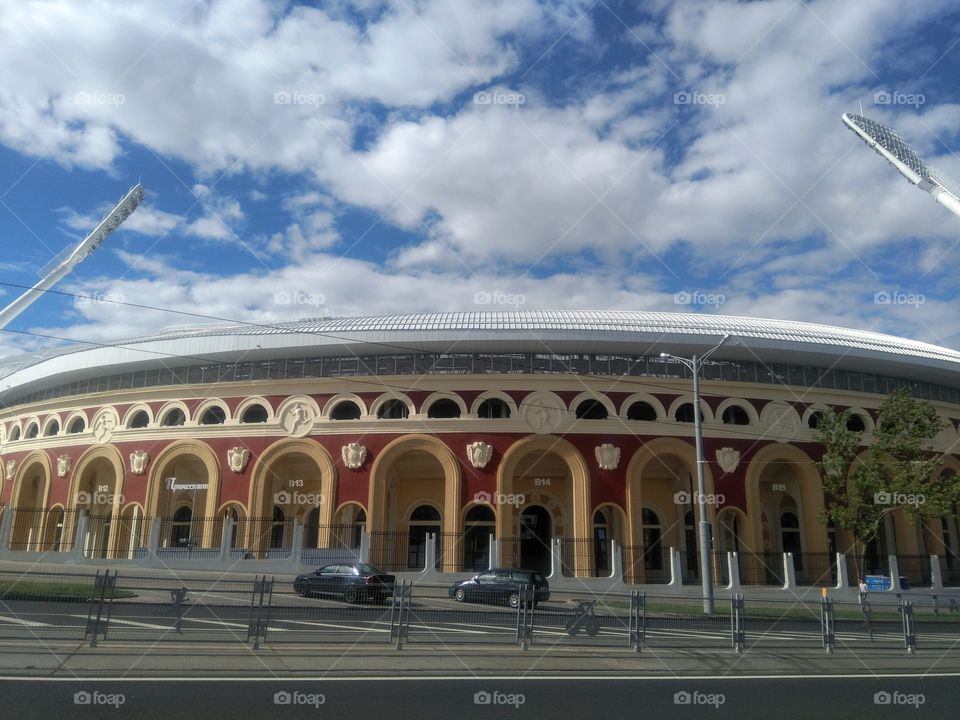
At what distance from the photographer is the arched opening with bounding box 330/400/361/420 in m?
30.1

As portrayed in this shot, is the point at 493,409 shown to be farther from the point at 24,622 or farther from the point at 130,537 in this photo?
the point at 24,622

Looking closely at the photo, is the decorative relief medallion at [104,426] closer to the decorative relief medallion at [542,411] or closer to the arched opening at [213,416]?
the arched opening at [213,416]

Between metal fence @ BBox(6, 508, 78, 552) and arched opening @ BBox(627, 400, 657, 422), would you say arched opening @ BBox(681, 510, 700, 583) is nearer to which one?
arched opening @ BBox(627, 400, 657, 422)

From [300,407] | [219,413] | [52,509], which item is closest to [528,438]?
[300,407]

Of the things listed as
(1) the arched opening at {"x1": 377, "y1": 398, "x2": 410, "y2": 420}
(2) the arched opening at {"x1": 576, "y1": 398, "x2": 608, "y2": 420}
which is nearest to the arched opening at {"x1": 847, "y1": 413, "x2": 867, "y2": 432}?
(2) the arched opening at {"x1": 576, "y1": 398, "x2": 608, "y2": 420}

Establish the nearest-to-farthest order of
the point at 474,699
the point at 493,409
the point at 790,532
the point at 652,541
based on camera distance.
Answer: the point at 474,699 < the point at 493,409 < the point at 652,541 < the point at 790,532

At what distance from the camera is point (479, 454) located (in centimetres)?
2819

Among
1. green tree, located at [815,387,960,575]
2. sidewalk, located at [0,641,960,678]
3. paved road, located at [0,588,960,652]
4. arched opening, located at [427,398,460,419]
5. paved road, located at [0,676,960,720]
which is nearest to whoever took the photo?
paved road, located at [0,676,960,720]

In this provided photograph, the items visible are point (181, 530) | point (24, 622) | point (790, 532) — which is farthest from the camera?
point (181, 530)

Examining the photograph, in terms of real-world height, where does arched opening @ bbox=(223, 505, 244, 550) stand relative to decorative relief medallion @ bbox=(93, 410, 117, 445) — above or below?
below

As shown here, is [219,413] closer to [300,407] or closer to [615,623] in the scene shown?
[300,407]

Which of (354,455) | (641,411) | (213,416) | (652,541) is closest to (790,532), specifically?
(652,541)

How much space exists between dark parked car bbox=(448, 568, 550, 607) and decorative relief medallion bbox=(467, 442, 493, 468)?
747 centimetres

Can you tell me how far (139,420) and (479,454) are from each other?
56.7 ft
